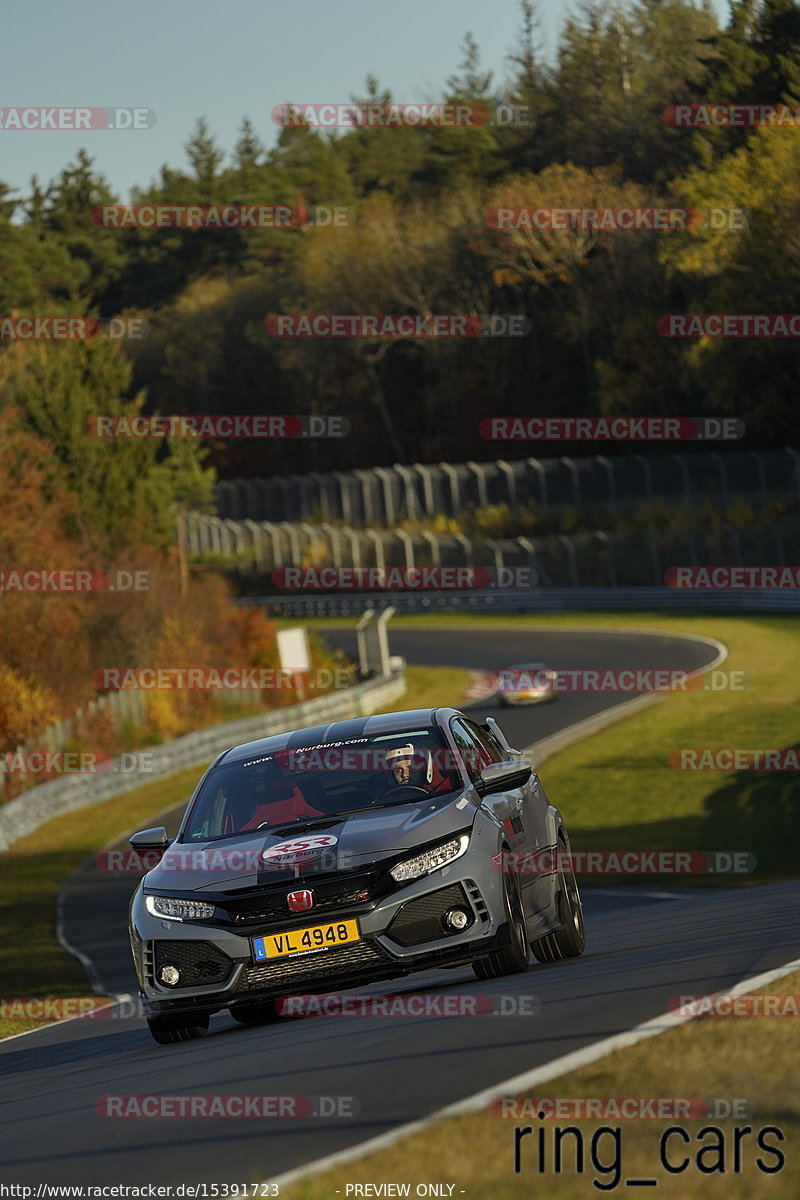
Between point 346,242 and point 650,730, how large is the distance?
67.8 meters

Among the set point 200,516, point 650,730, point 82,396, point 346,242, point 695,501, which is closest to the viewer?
point 650,730

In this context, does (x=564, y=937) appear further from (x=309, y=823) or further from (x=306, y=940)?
(x=306, y=940)

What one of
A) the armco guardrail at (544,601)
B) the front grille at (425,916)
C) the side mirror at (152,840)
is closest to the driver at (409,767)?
the front grille at (425,916)

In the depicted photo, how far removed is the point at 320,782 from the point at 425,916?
1.40 m

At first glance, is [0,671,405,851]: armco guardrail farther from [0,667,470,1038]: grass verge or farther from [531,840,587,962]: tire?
[531,840,587,962]: tire

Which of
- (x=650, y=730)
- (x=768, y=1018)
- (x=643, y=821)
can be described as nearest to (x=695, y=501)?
(x=650, y=730)

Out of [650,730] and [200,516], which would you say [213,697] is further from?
[200,516]

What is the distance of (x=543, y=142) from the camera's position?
338 ft

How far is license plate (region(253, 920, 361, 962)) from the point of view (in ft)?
30.4

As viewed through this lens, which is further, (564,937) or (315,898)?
(564,937)

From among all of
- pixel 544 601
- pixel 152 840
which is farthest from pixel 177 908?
pixel 544 601

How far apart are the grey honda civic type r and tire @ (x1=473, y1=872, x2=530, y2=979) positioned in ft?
0.04

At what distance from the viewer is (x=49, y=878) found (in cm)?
2956

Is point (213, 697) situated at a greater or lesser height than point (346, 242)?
lesser
